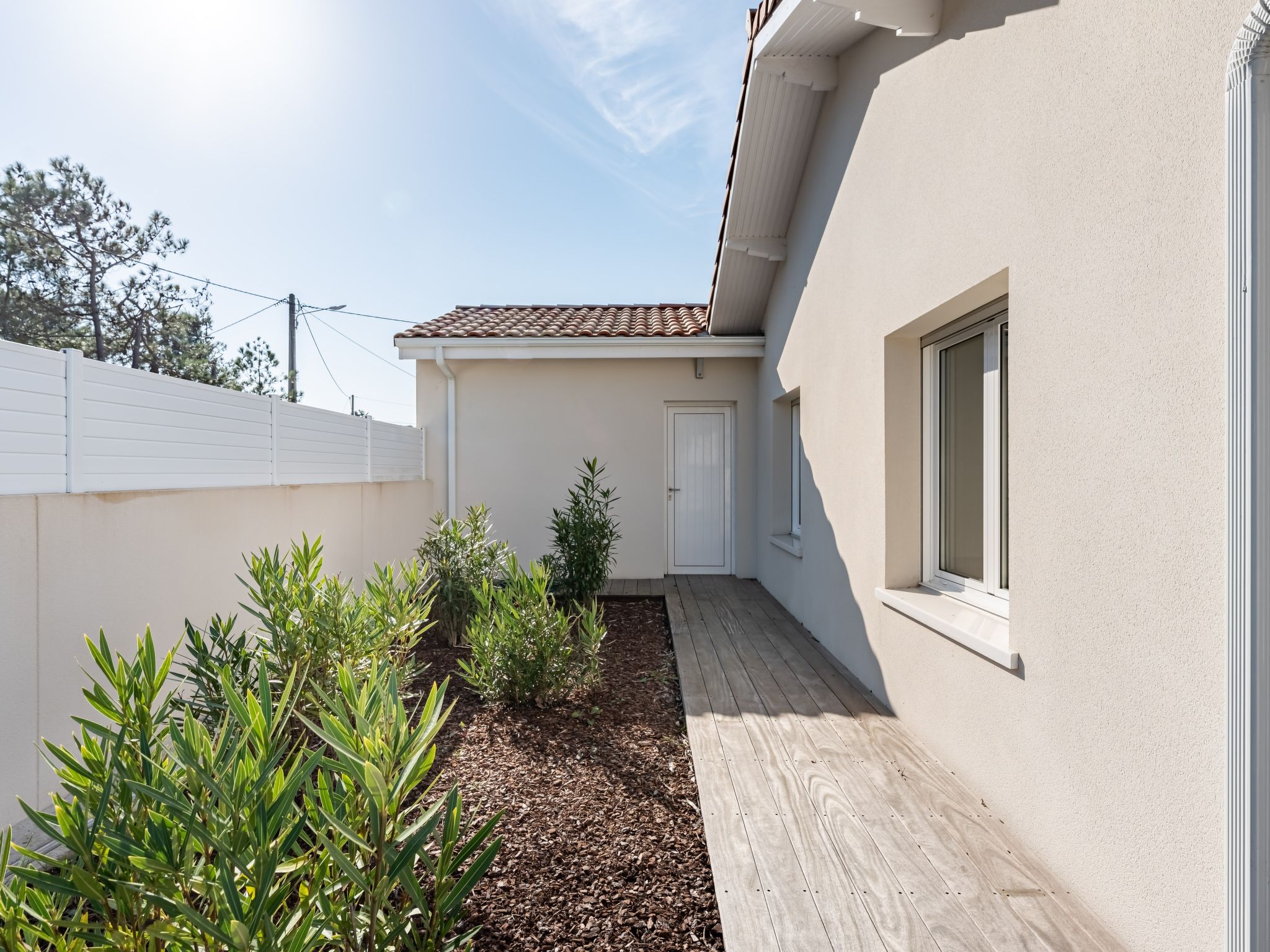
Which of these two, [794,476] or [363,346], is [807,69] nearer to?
[794,476]

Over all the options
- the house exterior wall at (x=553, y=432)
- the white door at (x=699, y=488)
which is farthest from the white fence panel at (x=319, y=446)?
the white door at (x=699, y=488)

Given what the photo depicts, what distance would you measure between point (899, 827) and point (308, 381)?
24.2m

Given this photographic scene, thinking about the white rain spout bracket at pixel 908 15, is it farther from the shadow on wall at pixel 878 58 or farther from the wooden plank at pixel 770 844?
the wooden plank at pixel 770 844

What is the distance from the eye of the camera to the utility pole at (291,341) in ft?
66.5

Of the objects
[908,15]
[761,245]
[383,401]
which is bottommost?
[908,15]

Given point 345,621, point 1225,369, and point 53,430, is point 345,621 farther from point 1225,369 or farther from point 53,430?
point 1225,369

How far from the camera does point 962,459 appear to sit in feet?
11.9

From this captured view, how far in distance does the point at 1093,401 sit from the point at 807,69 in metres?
4.26

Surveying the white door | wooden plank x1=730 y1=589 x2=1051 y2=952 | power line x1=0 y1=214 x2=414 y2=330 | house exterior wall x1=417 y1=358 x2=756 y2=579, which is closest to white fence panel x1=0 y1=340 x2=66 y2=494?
wooden plank x1=730 y1=589 x2=1051 y2=952

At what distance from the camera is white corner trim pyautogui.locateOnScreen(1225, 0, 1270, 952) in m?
1.51

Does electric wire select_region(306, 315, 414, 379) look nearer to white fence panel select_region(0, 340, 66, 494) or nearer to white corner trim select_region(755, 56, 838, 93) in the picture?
white corner trim select_region(755, 56, 838, 93)

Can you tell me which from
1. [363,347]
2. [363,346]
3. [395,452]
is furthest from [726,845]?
[363,347]

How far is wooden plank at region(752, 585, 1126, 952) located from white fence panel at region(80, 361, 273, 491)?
13.0 ft

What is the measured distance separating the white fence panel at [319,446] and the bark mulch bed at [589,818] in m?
1.94
